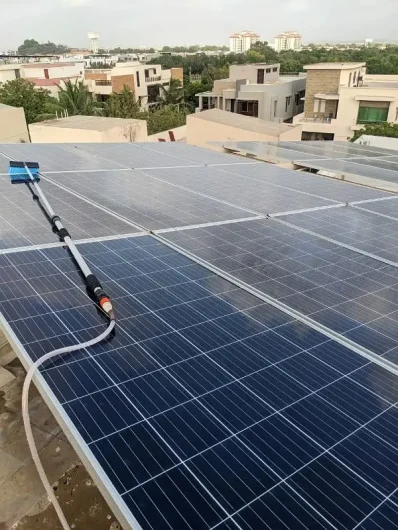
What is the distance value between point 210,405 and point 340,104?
5683 cm

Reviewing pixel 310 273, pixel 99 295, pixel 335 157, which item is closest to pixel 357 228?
pixel 310 273

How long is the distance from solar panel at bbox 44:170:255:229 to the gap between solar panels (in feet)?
6.44

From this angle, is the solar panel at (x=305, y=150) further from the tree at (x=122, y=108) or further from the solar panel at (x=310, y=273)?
the tree at (x=122, y=108)

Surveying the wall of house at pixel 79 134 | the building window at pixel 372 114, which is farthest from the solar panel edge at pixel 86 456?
the building window at pixel 372 114

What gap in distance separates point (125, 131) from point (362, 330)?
29.1 meters

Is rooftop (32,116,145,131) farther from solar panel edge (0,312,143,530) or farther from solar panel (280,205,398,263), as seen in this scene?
solar panel edge (0,312,143,530)

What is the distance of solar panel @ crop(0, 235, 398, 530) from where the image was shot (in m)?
3.57

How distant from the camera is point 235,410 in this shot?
14.8ft

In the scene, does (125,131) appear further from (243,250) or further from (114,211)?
(243,250)

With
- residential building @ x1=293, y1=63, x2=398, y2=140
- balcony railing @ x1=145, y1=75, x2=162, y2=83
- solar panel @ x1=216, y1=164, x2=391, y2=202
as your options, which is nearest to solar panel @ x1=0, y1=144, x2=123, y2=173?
solar panel @ x1=216, y1=164, x2=391, y2=202

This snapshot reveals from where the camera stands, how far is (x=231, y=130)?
34594 millimetres

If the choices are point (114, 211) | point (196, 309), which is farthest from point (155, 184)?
point (196, 309)

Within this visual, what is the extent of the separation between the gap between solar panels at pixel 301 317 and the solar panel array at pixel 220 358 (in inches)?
1.3

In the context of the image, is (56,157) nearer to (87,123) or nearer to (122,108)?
(87,123)
